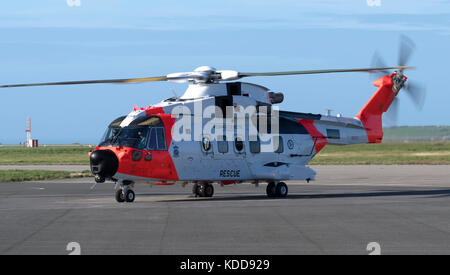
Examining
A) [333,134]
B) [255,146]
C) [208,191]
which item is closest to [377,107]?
[333,134]

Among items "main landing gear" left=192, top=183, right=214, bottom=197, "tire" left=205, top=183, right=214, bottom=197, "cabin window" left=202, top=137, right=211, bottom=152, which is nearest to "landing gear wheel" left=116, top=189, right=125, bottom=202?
"cabin window" left=202, top=137, right=211, bottom=152

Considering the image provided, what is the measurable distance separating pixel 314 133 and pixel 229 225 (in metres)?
13.6

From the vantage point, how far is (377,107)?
1231 inches

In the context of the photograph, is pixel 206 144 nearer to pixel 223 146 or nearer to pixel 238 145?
pixel 223 146

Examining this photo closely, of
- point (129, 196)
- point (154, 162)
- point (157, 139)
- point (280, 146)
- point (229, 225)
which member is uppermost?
point (157, 139)

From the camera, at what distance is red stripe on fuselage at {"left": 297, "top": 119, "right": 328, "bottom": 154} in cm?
2882

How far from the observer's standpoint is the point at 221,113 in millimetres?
25547

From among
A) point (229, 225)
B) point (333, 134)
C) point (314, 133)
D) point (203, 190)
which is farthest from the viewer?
point (333, 134)

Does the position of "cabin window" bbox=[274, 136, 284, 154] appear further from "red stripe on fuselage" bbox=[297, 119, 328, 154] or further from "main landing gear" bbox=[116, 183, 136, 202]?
"main landing gear" bbox=[116, 183, 136, 202]

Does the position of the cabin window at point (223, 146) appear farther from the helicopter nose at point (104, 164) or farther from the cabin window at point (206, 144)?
the helicopter nose at point (104, 164)

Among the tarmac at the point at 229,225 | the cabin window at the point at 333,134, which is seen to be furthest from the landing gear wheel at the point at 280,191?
the cabin window at the point at 333,134

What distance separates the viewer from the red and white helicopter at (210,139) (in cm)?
2339

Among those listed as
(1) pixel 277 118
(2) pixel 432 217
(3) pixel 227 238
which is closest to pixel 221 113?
(1) pixel 277 118

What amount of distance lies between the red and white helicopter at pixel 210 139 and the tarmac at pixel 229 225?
1.15 m
